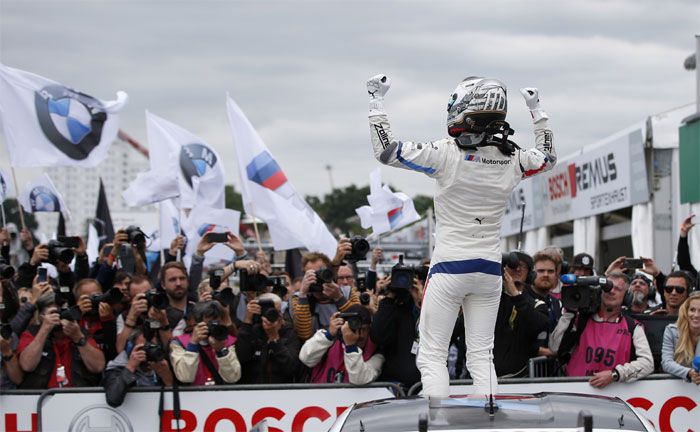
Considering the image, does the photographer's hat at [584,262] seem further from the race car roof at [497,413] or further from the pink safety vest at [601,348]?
the race car roof at [497,413]

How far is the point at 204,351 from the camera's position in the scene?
854 centimetres

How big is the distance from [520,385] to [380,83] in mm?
2463

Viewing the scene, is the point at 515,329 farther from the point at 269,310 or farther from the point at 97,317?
the point at 97,317

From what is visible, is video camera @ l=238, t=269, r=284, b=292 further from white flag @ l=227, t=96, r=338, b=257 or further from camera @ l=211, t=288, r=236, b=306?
white flag @ l=227, t=96, r=338, b=257

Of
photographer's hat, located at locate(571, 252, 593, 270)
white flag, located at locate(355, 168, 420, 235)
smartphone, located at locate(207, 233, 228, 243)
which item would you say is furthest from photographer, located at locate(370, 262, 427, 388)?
white flag, located at locate(355, 168, 420, 235)

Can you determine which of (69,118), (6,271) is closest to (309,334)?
(6,271)

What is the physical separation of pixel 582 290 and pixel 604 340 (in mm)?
476

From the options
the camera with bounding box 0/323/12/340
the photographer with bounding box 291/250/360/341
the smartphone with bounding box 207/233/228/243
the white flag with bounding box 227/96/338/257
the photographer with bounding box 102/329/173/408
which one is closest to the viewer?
the photographer with bounding box 102/329/173/408

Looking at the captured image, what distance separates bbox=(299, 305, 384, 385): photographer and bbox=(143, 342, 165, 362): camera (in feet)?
3.24

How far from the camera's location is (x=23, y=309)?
8758 millimetres

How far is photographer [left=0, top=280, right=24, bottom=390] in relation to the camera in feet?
27.5

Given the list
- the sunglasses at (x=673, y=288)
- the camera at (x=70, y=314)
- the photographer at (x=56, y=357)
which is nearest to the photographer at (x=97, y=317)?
the photographer at (x=56, y=357)

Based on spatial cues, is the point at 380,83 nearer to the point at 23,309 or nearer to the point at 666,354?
the point at 666,354

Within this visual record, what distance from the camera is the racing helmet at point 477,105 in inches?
262
